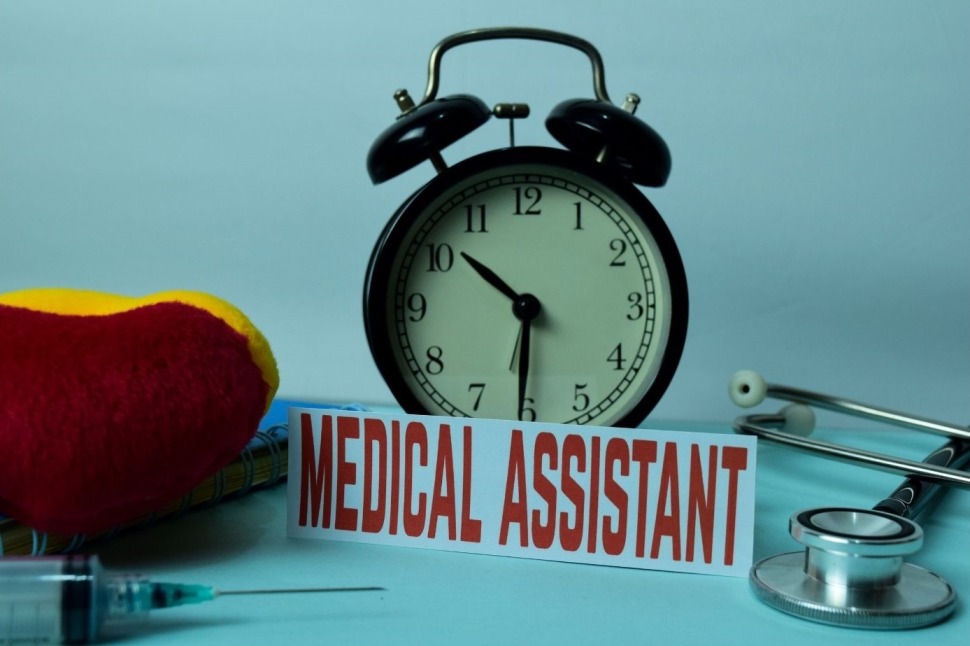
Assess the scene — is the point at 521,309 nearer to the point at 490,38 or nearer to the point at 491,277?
the point at 491,277

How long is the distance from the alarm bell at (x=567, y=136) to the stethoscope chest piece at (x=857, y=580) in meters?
0.32

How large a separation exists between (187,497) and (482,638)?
315 millimetres

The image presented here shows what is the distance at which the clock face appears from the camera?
2.81ft

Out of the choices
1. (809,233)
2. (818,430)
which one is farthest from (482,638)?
(809,233)

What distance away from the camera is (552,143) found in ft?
4.37

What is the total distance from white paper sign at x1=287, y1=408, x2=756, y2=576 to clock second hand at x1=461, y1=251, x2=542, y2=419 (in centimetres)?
12

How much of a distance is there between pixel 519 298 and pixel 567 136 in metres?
0.14

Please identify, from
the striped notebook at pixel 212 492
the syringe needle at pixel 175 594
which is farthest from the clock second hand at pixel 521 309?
the syringe needle at pixel 175 594

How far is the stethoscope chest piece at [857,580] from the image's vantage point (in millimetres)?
623

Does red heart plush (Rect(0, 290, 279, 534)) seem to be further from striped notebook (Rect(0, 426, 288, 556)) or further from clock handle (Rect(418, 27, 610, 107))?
clock handle (Rect(418, 27, 610, 107))

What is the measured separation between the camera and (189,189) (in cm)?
144

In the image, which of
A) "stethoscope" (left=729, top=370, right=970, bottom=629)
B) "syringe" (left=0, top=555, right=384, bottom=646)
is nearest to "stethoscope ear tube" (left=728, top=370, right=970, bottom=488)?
"stethoscope" (left=729, top=370, right=970, bottom=629)

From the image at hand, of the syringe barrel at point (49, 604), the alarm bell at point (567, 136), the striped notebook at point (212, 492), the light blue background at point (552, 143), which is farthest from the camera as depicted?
the light blue background at point (552, 143)

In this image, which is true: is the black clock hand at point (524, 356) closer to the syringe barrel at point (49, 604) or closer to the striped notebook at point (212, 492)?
the striped notebook at point (212, 492)
